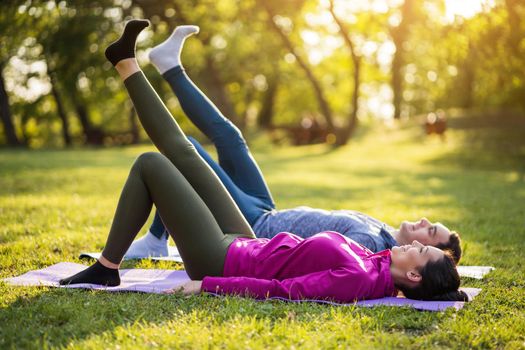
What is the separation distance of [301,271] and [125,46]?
77.4 inches

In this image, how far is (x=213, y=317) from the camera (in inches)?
124

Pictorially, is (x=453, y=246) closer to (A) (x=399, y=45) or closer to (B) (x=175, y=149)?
(B) (x=175, y=149)

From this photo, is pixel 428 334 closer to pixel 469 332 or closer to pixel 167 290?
pixel 469 332

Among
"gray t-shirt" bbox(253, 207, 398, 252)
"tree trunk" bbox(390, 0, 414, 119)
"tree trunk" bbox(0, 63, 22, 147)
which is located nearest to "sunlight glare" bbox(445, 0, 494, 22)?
"tree trunk" bbox(390, 0, 414, 119)

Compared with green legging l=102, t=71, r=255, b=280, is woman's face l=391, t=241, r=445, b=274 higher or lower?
lower

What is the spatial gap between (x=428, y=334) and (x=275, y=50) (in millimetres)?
28957

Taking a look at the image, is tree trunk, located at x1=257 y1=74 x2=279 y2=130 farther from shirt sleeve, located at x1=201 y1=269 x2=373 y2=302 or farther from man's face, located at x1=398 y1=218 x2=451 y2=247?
shirt sleeve, located at x1=201 y1=269 x2=373 y2=302

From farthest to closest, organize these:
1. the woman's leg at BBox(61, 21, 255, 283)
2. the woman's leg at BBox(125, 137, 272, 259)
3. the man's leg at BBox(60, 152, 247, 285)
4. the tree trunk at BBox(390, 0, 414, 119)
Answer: the tree trunk at BBox(390, 0, 414, 119), the woman's leg at BBox(125, 137, 272, 259), the woman's leg at BBox(61, 21, 255, 283), the man's leg at BBox(60, 152, 247, 285)

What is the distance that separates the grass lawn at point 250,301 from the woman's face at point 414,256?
0.29m

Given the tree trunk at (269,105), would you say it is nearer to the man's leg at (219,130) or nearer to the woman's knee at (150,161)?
the man's leg at (219,130)

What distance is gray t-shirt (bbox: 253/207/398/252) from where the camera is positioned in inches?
169

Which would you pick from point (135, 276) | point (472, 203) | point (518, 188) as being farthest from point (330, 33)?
point (135, 276)

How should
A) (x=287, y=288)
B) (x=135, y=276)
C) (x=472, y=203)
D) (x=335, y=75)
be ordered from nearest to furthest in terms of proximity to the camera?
(x=287, y=288)
(x=135, y=276)
(x=472, y=203)
(x=335, y=75)

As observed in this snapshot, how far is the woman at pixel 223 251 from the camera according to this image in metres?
3.49
